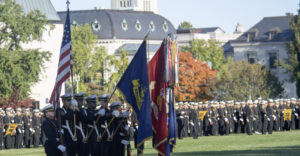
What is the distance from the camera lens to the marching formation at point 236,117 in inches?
1447

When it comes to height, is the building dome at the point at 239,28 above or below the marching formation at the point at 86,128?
above

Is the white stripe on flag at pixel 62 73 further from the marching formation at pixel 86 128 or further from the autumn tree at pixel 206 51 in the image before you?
the autumn tree at pixel 206 51

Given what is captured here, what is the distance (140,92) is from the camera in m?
17.6

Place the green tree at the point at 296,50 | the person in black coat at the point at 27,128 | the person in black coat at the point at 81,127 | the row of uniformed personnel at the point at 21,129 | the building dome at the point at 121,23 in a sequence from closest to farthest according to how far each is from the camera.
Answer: the person in black coat at the point at 81,127, the row of uniformed personnel at the point at 21,129, the person in black coat at the point at 27,128, the green tree at the point at 296,50, the building dome at the point at 121,23

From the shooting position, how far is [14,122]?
34.6 metres

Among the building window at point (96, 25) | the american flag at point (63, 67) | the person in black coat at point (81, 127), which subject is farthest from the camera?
the building window at point (96, 25)

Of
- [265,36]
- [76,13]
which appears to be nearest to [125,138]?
[265,36]

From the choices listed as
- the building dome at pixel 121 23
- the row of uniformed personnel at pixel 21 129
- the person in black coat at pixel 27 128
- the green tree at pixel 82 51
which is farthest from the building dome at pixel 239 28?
the row of uniformed personnel at pixel 21 129

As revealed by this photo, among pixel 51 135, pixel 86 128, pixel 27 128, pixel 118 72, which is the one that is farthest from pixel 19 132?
pixel 118 72

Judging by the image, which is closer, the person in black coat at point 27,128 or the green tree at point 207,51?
the person in black coat at point 27,128

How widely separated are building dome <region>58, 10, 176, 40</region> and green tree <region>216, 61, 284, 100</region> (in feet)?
190

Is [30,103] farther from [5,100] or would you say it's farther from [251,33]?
[251,33]

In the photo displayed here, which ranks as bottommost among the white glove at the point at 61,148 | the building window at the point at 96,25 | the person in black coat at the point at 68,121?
the white glove at the point at 61,148

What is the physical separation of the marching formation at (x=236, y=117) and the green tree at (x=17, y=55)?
759 inches
